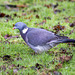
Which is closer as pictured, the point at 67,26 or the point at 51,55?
the point at 51,55

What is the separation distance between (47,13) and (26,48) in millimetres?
3164

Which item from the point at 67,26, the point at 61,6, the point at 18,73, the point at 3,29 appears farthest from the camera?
the point at 61,6

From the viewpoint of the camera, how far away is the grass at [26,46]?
4.22 m

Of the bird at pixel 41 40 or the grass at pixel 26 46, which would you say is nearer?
the grass at pixel 26 46

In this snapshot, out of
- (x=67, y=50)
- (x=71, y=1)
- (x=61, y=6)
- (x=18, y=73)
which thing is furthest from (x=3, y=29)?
(x=71, y=1)

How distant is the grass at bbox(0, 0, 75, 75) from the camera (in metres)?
4.22

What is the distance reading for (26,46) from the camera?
5.65 meters

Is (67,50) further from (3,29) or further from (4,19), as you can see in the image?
(4,19)

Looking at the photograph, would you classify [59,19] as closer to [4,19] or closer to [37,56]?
[4,19]

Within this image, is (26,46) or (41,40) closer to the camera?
(41,40)

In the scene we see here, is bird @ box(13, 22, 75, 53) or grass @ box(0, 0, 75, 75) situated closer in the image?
grass @ box(0, 0, 75, 75)

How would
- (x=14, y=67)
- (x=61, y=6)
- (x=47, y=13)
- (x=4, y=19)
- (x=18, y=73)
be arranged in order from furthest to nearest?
(x=61, y=6)
(x=47, y=13)
(x=4, y=19)
(x=14, y=67)
(x=18, y=73)

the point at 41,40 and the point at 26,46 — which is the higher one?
the point at 41,40

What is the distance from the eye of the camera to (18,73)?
12.9ft
